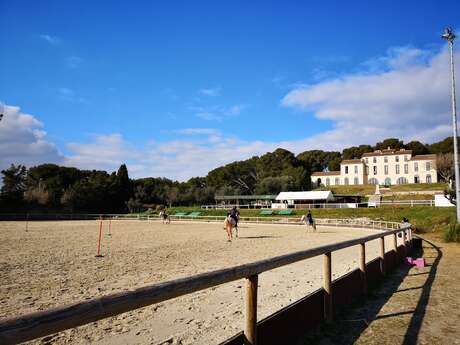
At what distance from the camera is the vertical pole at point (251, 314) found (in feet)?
11.5

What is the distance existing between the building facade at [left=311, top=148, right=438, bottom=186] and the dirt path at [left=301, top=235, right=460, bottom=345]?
8879cm

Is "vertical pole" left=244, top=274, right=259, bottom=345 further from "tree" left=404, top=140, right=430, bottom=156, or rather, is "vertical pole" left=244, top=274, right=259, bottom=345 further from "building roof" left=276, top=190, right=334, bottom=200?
"tree" left=404, top=140, right=430, bottom=156

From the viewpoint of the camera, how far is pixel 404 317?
18.1ft

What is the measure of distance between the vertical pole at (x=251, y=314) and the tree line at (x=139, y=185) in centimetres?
7215

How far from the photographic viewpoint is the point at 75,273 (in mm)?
10719

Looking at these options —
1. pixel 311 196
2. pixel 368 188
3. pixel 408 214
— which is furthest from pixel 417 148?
pixel 408 214

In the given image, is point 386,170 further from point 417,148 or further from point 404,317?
point 404,317

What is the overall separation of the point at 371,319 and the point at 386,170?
312 feet

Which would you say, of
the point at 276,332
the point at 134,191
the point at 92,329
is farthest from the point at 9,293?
the point at 134,191

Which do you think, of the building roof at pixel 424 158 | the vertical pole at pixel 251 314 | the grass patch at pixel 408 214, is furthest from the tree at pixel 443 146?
the vertical pole at pixel 251 314

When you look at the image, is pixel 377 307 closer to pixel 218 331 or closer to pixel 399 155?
pixel 218 331

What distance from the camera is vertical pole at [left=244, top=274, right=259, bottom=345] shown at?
351 cm

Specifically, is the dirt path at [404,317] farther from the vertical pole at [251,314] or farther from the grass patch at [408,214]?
the grass patch at [408,214]

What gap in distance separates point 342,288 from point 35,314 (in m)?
5.16
